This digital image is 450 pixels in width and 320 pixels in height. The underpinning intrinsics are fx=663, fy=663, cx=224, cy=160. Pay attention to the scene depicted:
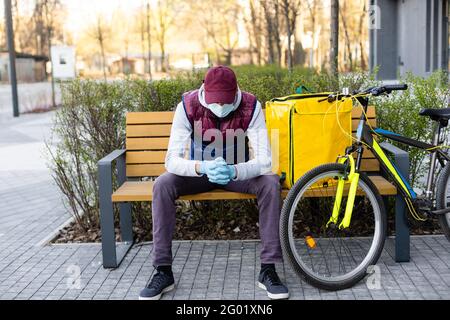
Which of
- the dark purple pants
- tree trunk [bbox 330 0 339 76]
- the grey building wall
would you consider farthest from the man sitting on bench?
the grey building wall

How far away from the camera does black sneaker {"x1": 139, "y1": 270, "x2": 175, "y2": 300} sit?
150 inches

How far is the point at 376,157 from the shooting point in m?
4.18

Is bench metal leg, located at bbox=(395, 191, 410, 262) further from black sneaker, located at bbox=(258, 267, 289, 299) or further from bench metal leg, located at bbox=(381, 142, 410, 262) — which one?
black sneaker, located at bbox=(258, 267, 289, 299)

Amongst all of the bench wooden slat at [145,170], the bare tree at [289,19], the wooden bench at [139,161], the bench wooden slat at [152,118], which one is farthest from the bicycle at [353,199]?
the bare tree at [289,19]

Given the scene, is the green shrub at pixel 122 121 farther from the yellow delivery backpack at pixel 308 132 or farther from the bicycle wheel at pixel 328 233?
the yellow delivery backpack at pixel 308 132

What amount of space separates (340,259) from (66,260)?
190 centimetres

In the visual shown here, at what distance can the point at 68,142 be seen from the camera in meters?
5.38

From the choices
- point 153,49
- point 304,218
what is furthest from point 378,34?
point 153,49

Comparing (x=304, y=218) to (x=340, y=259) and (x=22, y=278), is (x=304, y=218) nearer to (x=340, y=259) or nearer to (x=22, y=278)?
(x=340, y=259)

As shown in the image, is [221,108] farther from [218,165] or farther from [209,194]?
[209,194]
